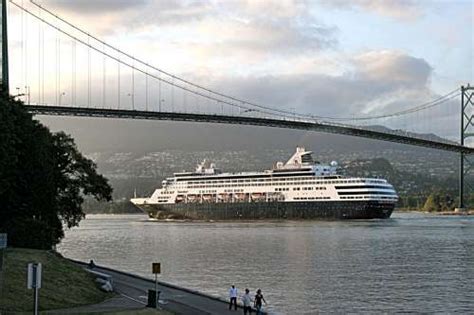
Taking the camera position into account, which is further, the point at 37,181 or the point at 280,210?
the point at 280,210

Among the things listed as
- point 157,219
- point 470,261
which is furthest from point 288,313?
point 157,219

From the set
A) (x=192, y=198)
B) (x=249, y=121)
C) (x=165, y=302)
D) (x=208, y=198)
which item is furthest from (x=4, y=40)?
(x=192, y=198)

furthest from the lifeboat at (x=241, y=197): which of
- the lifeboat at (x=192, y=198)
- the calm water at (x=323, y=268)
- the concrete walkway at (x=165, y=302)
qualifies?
the concrete walkway at (x=165, y=302)

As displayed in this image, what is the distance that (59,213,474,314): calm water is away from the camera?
28000 millimetres

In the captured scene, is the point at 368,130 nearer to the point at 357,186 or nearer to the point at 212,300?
the point at 357,186

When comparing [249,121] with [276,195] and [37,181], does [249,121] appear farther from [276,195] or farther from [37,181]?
[37,181]

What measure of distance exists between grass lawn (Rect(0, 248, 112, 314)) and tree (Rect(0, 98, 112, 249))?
4.99 meters

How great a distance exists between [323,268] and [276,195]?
8896cm

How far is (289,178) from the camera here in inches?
5182

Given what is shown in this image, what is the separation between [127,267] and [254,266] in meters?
6.39

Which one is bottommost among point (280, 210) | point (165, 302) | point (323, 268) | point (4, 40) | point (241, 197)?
point (323, 268)

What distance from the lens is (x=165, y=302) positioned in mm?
23906

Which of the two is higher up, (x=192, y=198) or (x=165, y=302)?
(x=192, y=198)

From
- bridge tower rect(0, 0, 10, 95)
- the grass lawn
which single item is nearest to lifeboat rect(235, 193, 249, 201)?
bridge tower rect(0, 0, 10, 95)
